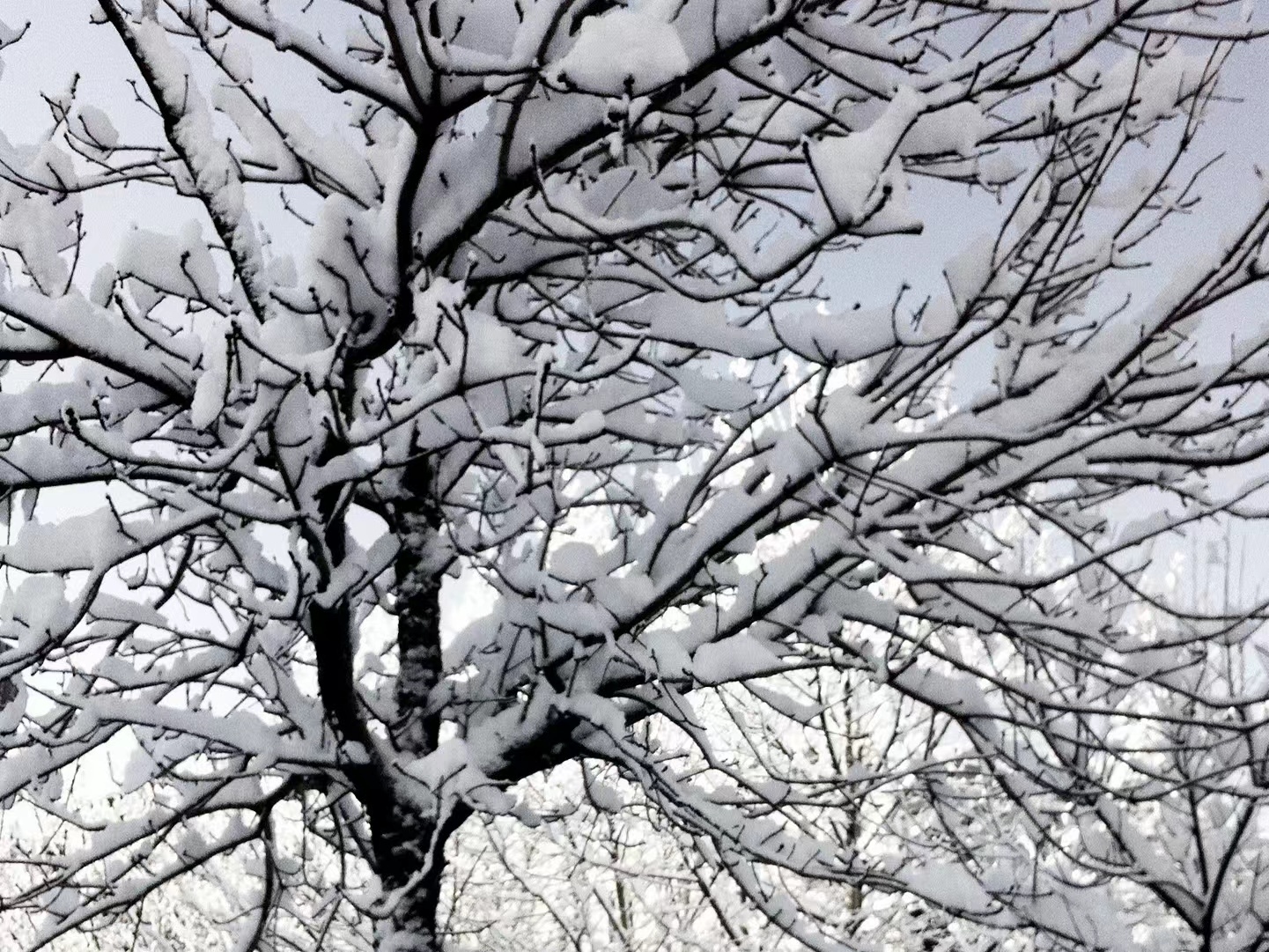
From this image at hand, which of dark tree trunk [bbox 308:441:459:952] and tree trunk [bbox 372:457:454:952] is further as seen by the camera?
tree trunk [bbox 372:457:454:952]

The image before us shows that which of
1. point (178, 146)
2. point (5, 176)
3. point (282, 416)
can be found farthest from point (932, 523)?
point (5, 176)

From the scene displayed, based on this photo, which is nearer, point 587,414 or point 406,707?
point 587,414

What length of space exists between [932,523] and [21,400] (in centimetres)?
227

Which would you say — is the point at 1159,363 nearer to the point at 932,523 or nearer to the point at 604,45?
the point at 932,523

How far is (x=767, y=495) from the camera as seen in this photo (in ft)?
7.11

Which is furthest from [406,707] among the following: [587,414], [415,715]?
[587,414]

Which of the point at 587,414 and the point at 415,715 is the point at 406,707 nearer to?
the point at 415,715

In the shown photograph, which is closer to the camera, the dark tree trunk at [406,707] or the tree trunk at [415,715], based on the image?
the dark tree trunk at [406,707]

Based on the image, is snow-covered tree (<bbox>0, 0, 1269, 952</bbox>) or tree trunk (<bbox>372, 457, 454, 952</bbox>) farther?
tree trunk (<bbox>372, 457, 454, 952</bbox>)

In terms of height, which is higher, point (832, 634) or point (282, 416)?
point (282, 416)

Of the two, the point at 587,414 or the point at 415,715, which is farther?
the point at 415,715

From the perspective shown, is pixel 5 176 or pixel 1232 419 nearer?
pixel 1232 419

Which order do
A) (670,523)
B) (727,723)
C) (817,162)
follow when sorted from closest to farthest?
(817,162) < (670,523) < (727,723)

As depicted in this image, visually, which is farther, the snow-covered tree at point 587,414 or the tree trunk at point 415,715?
the tree trunk at point 415,715
